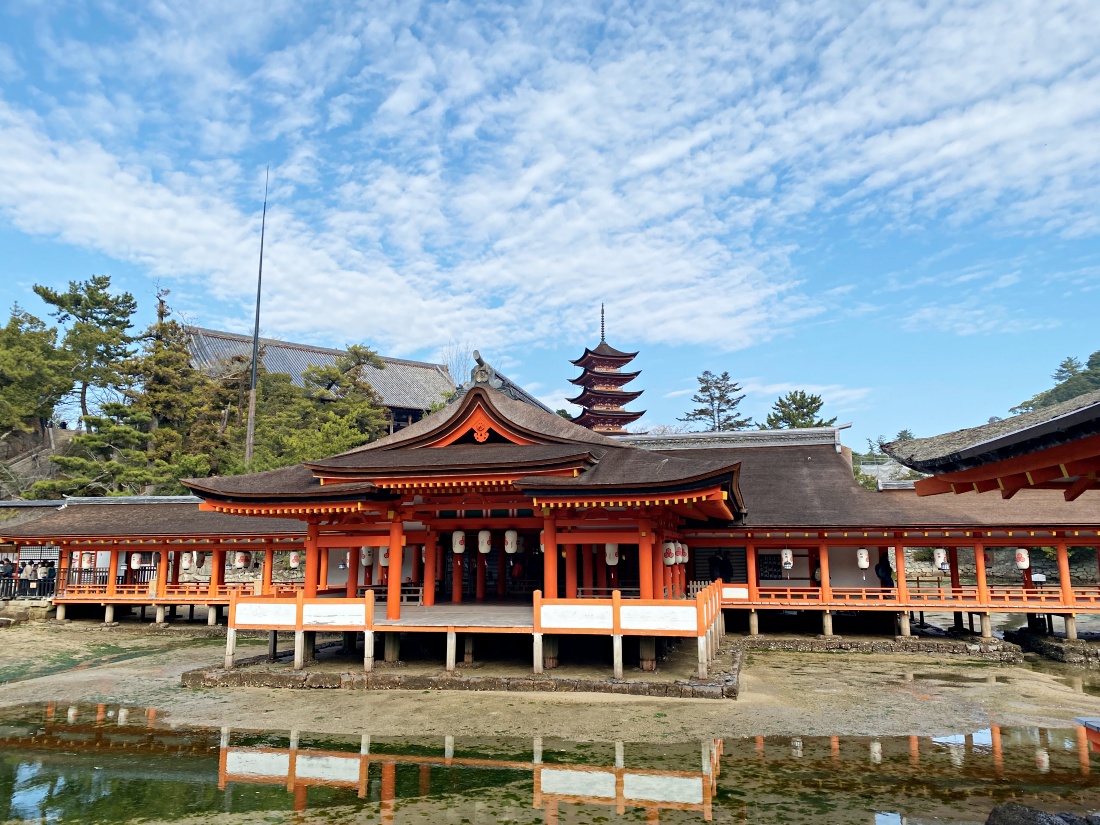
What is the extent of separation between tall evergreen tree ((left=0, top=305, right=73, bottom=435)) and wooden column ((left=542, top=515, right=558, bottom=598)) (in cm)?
3631

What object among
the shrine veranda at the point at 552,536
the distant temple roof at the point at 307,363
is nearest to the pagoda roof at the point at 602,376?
the distant temple roof at the point at 307,363

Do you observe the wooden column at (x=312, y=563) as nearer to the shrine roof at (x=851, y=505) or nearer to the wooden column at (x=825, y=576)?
the shrine roof at (x=851, y=505)

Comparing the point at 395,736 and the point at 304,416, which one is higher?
the point at 304,416

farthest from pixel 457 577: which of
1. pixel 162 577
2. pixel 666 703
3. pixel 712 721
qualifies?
pixel 162 577

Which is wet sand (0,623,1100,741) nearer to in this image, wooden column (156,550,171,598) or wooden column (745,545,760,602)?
wooden column (745,545,760,602)

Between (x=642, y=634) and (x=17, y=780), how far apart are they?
10.7 meters

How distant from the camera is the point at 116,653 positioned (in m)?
22.1

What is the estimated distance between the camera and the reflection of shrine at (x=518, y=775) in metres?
9.09

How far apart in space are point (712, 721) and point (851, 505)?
1259 cm

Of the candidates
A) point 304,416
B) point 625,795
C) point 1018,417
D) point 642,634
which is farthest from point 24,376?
point 1018,417

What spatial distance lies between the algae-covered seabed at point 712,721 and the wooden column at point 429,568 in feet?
12.4

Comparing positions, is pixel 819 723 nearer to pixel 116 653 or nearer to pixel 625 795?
pixel 625 795

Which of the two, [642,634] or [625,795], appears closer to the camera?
[625,795]

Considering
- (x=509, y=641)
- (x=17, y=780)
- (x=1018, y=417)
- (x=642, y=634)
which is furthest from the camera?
(x=509, y=641)
